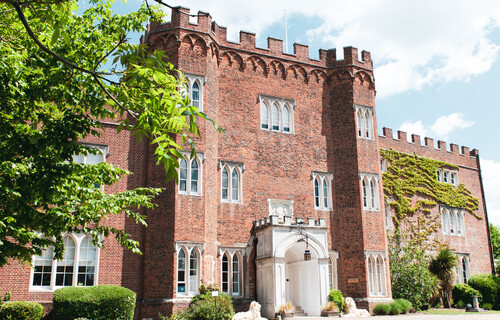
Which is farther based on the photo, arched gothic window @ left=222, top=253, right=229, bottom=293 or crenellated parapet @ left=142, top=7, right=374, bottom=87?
crenellated parapet @ left=142, top=7, right=374, bottom=87

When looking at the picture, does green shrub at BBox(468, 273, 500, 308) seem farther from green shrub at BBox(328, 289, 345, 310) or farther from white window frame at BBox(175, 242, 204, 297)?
white window frame at BBox(175, 242, 204, 297)

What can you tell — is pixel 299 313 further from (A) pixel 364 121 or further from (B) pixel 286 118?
(A) pixel 364 121

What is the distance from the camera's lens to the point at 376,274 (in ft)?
75.7

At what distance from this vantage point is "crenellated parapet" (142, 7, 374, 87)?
21844 mm

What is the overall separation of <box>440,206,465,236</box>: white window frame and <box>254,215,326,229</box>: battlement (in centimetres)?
1387

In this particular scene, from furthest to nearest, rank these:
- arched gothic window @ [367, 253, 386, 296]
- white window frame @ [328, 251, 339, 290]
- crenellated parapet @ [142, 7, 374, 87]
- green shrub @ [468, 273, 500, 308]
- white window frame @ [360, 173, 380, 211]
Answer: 1. green shrub @ [468, 273, 500, 308]
2. white window frame @ [360, 173, 380, 211]
3. white window frame @ [328, 251, 339, 290]
4. arched gothic window @ [367, 253, 386, 296]
5. crenellated parapet @ [142, 7, 374, 87]

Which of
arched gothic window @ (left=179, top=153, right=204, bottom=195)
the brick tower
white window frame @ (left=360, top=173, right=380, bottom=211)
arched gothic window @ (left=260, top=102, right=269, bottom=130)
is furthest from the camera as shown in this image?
white window frame @ (left=360, top=173, right=380, bottom=211)

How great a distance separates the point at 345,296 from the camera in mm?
22734

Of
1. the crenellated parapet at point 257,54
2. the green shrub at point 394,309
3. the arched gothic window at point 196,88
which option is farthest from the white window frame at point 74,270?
the green shrub at point 394,309

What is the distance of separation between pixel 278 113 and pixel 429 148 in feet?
47.1

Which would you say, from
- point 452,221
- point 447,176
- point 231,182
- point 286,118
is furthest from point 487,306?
point 231,182

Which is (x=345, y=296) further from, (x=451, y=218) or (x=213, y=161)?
(x=451, y=218)

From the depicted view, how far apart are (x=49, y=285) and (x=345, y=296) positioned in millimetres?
12938

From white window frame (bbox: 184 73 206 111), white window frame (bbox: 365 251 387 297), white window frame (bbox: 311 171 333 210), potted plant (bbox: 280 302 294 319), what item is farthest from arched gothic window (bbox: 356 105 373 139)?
potted plant (bbox: 280 302 294 319)
